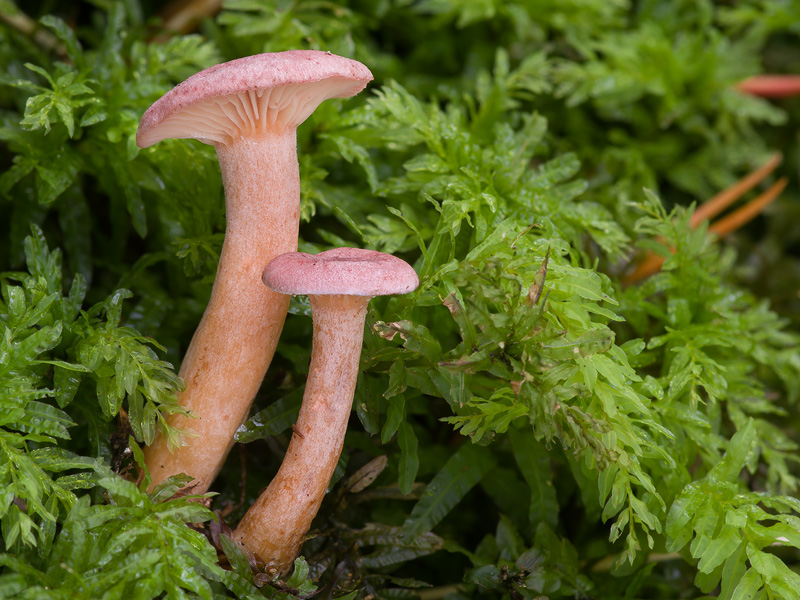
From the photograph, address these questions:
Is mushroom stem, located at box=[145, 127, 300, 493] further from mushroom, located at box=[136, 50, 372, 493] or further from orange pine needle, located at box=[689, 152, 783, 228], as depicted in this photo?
orange pine needle, located at box=[689, 152, 783, 228]

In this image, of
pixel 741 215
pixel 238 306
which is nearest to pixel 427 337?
pixel 238 306

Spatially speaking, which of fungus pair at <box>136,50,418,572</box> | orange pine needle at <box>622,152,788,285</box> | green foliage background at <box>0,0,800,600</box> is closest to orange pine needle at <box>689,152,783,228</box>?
orange pine needle at <box>622,152,788,285</box>

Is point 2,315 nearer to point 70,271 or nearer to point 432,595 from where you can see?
point 70,271

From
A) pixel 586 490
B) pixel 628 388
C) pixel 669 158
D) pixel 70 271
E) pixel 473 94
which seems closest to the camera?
pixel 628 388

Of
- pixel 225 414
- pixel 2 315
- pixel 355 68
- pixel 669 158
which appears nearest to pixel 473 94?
pixel 669 158

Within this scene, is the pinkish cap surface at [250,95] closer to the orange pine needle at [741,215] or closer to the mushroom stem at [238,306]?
the mushroom stem at [238,306]

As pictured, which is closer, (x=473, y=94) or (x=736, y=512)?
(x=736, y=512)
